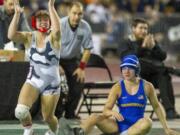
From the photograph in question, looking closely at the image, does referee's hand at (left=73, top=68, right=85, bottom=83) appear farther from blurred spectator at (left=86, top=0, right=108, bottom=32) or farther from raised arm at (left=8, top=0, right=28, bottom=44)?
blurred spectator at (left=86, top=0, right=108, bottom=32)

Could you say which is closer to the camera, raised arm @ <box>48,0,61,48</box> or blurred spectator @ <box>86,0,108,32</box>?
raised arm @ <box>48,0,61,48</box>

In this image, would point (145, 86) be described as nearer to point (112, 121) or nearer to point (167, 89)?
point (112, 121)

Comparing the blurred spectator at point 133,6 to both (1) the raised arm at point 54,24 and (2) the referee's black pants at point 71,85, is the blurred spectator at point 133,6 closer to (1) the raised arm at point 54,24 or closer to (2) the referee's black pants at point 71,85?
(2) the referee's black pants at point 71,85

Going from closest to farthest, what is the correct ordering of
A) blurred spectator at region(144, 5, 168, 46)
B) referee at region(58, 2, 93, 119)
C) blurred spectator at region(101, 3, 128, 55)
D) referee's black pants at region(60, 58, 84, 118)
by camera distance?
referee at region(58, 2, 93, 119), referee's black pants at region(60, 58, 84, 118), blurred spectator at region(144, 5, 168, 46), blurred spectator at region(101, 3, 128, 55)

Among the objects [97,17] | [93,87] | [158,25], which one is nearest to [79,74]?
[93,87]

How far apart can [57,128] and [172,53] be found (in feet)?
46.2

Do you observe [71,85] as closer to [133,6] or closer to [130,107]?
[130,107]

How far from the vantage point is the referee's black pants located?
13.0 meters

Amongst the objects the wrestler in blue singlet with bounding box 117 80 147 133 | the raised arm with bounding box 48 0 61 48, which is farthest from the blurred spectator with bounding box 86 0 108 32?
the wrestler in blue singlet with bounding box 117 80 147 133

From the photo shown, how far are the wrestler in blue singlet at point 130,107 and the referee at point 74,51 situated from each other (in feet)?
7.33

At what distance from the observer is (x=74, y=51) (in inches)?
512

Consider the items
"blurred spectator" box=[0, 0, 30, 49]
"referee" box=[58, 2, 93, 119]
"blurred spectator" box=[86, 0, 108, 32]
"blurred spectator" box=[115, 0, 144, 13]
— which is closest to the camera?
"blurred spectator" box=[0, 0, 30, 49]

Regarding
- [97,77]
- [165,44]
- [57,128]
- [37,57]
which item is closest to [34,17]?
[37,57]

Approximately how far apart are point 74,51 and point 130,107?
2.59 meters
